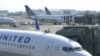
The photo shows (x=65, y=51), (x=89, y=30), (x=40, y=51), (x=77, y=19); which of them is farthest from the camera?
(x=77, y=19)

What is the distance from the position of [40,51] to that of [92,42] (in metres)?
7.98

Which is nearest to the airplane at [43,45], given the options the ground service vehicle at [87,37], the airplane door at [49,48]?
the airplane door at [49,48]

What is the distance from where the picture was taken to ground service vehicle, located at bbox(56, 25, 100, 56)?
27.3 meters

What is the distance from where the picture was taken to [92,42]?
92.2ft

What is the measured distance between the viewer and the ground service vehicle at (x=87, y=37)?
27.3 metres

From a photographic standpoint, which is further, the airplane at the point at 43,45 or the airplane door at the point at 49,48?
the airplane door at the point at 49,48

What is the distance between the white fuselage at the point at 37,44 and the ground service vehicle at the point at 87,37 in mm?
4755

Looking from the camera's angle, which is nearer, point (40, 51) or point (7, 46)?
point (40, 51)

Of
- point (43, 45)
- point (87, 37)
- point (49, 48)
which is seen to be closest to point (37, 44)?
point (43, 45)

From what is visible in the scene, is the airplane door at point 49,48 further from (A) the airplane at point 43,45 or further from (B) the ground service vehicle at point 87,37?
(B) the ground service vehicle at point 87,37

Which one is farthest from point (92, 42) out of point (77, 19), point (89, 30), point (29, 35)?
point (77, 19)

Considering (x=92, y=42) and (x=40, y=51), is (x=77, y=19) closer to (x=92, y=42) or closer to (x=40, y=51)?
(x=92, y=42)

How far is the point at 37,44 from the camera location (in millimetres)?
22656

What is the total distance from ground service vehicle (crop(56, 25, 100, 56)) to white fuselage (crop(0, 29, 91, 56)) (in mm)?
4755
